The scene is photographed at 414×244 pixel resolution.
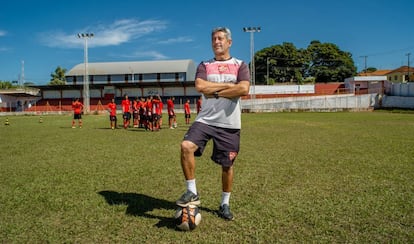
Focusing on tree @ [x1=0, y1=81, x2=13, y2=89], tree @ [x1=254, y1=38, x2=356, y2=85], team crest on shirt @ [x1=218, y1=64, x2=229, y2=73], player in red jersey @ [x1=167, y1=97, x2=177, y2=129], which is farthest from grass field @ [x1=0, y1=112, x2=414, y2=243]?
tree @ [x1=0, y1=81, x2=13, y2=89]

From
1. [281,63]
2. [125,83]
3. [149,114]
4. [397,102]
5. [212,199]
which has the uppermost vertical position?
[281,63]

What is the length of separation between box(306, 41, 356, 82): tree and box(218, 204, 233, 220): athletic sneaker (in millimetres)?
82458

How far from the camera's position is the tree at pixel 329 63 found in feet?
264

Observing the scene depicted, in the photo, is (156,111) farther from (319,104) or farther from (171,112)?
(319,104)

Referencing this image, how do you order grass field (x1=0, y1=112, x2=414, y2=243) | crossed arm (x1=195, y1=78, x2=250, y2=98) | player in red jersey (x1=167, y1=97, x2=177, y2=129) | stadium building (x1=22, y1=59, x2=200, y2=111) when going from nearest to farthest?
grass field (x1=0, y1=112, x2=414, y2=243)
crossed arm (x1=195, y1=78, x2=250, y2=98)
player in red jersey (x1=167, y1=97, x2=177, y2=129)
stadium building (x1=22, y1=59, x2=200, y2=111)

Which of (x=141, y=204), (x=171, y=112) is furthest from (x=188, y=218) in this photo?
(x=171, y=112)

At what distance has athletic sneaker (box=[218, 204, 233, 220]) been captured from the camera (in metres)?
4.10

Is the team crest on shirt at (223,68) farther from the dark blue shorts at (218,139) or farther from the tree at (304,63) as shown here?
the tree at (304,63)

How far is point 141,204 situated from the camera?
4.74 meters

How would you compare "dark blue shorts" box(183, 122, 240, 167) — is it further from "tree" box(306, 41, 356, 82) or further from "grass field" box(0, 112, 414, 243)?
"tree" box(306, 41, 356, 82)

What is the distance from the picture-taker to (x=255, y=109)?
47.1m

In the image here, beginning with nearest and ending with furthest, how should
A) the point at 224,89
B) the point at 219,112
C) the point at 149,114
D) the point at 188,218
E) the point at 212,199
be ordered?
the point at 188,218 → the point at 224,89 → the point at 219,112 → the point at 212,199 → the point at 149,114

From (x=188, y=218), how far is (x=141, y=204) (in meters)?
1.25

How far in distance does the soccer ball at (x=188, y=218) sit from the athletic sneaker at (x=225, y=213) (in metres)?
0.43
